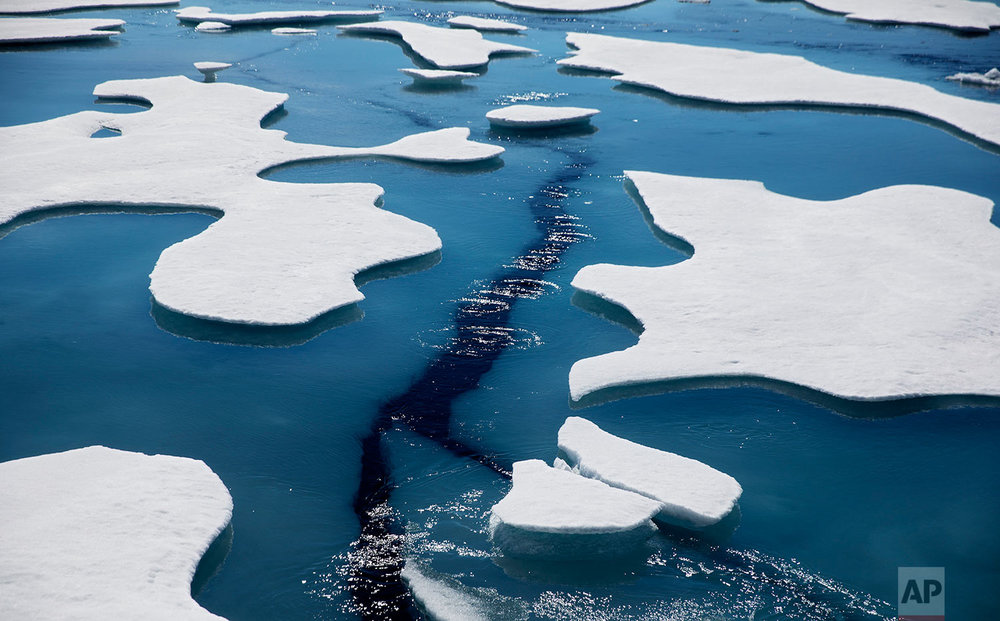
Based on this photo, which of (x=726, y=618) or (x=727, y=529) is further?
(x=727, y=529)

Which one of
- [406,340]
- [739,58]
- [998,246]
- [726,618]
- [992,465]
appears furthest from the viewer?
[739,58]

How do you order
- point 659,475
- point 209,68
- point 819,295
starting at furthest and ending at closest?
point 209,68, point 819,295, point 659,475

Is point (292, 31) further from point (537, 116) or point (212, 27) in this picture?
point (537, 116)

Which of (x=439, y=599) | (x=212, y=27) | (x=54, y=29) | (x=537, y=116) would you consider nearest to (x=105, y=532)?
(x=439, y=599)

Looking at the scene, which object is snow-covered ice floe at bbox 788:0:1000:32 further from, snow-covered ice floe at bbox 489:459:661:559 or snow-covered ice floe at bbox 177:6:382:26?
snow-covered ice floe at bbox 489:459:661:559

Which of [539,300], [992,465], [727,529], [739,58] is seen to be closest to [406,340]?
[539,300]

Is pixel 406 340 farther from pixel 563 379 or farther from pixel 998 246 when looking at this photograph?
pixel 998 246
